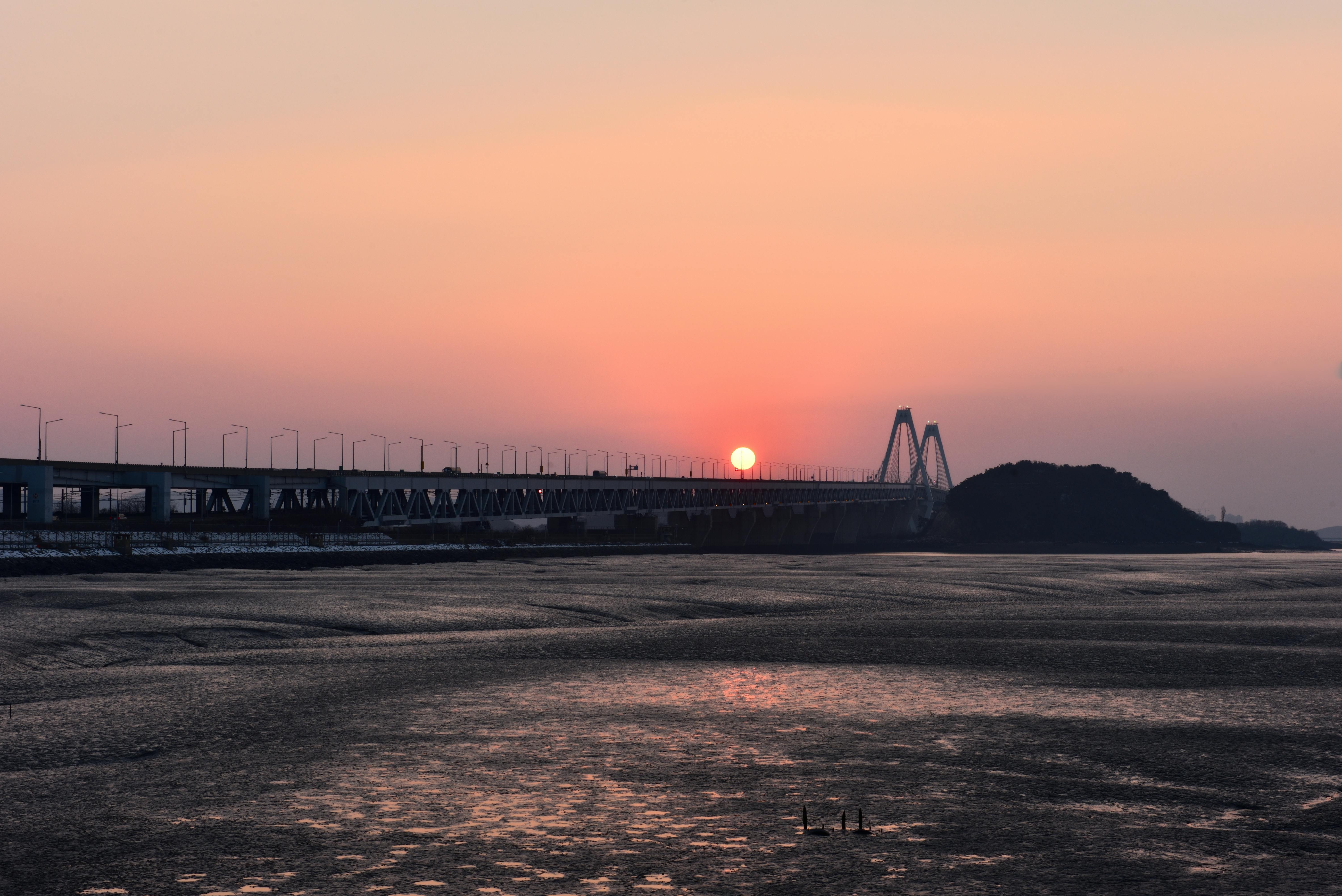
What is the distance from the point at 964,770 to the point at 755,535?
18455 cm

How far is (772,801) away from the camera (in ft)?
35.9

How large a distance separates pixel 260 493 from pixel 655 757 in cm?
10430

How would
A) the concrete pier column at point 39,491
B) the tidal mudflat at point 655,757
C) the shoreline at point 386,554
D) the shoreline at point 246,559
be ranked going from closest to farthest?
the tidal mudflat at point 655,757 < the shoreline at point 246,559 < the shoreline at point 386,554 < the concrete pier column at point 39,491

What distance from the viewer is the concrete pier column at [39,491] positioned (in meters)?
88.2

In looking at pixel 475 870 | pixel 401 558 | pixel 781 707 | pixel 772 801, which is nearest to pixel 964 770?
pixel 772 801

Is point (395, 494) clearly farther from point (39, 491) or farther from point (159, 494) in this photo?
point (39, 491)

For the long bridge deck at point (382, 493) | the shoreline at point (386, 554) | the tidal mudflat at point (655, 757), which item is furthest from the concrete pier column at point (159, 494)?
the tidal mudflat at point (655, 757)

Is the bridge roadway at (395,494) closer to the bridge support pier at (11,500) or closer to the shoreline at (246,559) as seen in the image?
the bridge support pier at (11,500)

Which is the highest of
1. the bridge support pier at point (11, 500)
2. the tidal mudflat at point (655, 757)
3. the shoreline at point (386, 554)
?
the bridge support pier at point (11, 500)

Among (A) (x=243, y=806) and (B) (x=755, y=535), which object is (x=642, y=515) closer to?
(B) (x=755, y=535)

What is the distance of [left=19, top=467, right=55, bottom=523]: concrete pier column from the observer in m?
88.2

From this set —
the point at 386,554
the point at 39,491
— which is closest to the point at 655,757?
the point at 386,554

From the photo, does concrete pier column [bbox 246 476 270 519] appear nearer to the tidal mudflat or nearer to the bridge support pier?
the bridge support pier

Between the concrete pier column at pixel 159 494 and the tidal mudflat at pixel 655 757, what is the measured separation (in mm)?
75186
